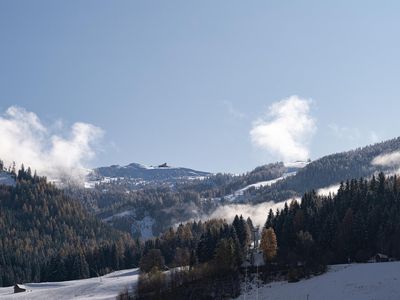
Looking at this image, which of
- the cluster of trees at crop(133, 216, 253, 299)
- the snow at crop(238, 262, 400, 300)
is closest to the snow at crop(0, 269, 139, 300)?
the cluster of trees at crop(133, 216, 253, 299)

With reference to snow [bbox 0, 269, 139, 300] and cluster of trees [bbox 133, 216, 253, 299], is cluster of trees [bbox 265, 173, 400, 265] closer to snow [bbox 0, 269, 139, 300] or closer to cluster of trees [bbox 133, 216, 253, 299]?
cluster of trees [bbox 133, 216, 253, 299]

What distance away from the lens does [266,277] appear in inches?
4456

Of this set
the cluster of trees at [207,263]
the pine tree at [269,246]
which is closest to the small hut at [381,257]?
the pine tree at [269,246]

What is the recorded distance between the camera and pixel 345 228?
407ft

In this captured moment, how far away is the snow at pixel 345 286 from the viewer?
89750mm

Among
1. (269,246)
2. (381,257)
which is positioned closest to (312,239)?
(269,246)

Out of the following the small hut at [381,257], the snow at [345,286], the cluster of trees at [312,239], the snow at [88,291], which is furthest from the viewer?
the snow at [88,291]

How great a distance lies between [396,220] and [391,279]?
28428mm

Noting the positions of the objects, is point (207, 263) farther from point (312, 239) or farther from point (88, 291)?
point (88, 291)

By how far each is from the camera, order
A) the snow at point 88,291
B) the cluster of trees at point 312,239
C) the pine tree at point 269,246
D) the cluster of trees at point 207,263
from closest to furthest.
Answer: the cluster of trees at point 207,263
the cluster of trees at point 312,239
the pine tree at point 269,246
the snow at point 88,291

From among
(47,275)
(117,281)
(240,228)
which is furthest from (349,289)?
(47,275)

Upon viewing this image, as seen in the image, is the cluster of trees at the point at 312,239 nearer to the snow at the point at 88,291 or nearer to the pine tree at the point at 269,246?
the pine tree at the point at 269,246

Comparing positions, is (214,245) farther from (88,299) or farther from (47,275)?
(47,275)

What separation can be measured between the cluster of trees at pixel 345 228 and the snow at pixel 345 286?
34.6 ft
